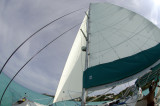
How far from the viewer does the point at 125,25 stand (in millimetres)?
5641

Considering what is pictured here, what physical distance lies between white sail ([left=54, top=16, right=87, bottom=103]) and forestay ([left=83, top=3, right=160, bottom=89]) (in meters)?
1.22

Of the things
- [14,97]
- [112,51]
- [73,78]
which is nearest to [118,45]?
[112,51]

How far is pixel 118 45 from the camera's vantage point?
16.8 ft

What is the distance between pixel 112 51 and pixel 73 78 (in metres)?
2.27

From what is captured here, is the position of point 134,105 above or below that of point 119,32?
below

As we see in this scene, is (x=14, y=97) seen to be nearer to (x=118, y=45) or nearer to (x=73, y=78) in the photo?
(x=73, y=78)

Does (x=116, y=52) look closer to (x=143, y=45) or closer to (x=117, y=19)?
(x=143, y=45)

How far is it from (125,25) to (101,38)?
148 centimetres

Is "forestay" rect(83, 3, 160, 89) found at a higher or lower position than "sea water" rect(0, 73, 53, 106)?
higher

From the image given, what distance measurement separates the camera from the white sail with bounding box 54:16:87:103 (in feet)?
16.1

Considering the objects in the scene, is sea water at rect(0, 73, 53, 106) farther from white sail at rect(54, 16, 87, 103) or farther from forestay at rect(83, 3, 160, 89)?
forestay at rect(83, 3, 160, 89)

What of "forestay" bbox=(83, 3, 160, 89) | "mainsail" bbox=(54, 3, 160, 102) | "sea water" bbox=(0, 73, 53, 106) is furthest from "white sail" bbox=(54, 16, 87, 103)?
"forestay" bbox=(83, 3, 160, 89)

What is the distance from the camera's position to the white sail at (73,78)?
491cm

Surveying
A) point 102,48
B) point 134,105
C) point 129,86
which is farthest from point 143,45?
point 134,105
